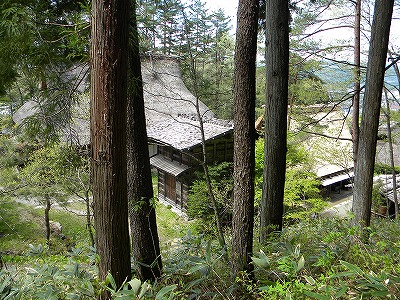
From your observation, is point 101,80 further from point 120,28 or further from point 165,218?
point 165,218

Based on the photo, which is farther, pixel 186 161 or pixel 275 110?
pixel 186 161

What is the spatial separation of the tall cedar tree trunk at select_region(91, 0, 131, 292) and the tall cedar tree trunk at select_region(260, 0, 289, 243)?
2172mm

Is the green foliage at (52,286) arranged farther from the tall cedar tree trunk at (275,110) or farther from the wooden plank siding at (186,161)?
the wooden plank siding at (186,161)

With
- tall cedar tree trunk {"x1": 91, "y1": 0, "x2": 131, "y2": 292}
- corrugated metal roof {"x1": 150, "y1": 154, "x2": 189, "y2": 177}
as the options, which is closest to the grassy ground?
corrugated metal roof {"x1": 150, "y1": 154, "x2": 189, "y2": 177}

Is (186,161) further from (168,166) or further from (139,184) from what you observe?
(139,184)

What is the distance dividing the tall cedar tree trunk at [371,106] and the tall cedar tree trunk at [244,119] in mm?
1506

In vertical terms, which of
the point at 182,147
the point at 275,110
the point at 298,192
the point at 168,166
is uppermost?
the point at 275,110

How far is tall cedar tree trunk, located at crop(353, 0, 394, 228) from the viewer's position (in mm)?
3603

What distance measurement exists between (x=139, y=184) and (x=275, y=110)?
5.72 ft

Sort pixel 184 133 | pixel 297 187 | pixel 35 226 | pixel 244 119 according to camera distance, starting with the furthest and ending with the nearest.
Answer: pixel 184 133 < pixel 35 226 < pixel 297 187 < pixel 244 119

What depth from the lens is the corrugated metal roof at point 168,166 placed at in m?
13.7

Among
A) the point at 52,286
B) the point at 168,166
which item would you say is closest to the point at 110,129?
the point at 52,286

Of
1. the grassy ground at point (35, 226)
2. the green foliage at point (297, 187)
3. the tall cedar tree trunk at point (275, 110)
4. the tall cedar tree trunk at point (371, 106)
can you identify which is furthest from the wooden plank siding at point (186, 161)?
the tall cedar tree trunk at point (371, 106)

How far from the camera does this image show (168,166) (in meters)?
14.5
